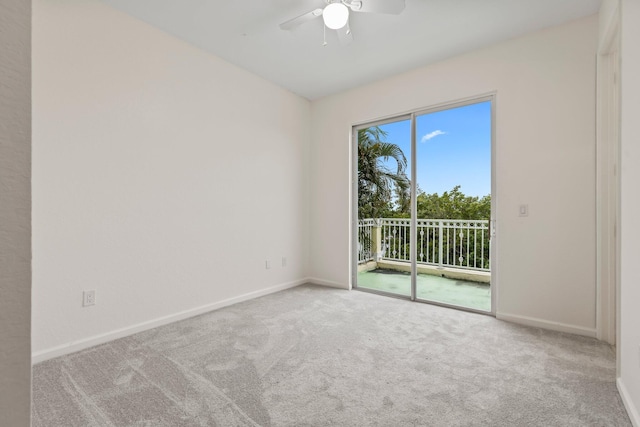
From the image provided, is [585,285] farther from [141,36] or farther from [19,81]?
[141,36]

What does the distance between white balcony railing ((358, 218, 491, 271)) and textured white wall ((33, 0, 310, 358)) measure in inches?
61.6

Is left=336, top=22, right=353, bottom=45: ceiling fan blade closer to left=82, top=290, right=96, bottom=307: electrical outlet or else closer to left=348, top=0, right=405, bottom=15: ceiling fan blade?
left=348, top=0, right=405, bottom=15: ceiling fan blade

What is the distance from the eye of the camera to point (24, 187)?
1.57 feet

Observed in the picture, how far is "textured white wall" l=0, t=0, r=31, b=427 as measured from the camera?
1.46ft

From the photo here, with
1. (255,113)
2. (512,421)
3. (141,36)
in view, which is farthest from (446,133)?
(141,36)

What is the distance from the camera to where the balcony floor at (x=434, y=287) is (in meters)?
3.51

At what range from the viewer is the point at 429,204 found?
3699mm

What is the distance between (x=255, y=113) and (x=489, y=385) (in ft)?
10.9

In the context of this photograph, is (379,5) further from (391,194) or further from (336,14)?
(391,194)
